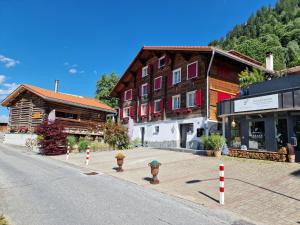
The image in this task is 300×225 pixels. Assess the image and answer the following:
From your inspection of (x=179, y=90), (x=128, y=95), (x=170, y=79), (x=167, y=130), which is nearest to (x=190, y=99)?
(x=179, y=90)

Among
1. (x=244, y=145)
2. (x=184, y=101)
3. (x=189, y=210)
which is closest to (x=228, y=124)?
(x=244, y=145)

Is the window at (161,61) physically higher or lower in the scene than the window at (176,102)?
higher

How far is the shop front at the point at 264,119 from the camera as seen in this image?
15.8 m

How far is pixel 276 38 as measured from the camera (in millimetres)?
76625

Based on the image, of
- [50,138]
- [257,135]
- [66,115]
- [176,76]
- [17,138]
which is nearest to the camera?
[257,135]

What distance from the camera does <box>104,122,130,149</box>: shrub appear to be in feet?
86.7

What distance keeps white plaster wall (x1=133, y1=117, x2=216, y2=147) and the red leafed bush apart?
1017cm

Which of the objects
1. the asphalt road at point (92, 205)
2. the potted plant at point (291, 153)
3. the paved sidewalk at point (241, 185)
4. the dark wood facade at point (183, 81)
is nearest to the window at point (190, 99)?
→ the dark wood facade at point (183, 81)

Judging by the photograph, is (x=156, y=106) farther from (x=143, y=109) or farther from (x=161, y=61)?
(x=161, y=61)

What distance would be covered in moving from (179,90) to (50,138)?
12662 millimetres

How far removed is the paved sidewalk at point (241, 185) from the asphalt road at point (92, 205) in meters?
0.80

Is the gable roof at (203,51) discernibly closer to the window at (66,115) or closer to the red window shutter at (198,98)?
the red window shutter at (198,98)

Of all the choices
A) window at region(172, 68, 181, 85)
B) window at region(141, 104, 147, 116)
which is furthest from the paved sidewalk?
window at region(141, 104, 147, 116)

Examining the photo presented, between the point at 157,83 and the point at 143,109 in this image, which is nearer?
the point at 157,83
